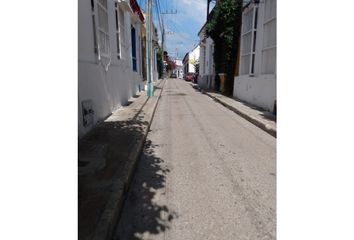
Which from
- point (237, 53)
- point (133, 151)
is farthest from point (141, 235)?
point (237, 53)

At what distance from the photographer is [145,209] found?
335 centimetres

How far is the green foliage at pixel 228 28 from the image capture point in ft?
47.3

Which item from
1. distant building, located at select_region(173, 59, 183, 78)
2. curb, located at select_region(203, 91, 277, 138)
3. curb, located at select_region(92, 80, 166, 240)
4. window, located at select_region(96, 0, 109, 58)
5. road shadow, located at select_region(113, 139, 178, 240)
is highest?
distant building, located at select_region(173, 59, 183, 78)

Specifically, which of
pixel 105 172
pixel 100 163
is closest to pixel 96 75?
pixel 100 163

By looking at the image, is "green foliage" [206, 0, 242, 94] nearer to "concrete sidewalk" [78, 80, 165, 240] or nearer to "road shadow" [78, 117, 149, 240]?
"road shadow" [78, 117, 149, 240]

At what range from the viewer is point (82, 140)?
18.5 feet

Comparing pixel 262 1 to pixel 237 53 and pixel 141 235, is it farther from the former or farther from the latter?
pixel 141 235

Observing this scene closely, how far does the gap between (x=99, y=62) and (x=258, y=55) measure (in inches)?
263

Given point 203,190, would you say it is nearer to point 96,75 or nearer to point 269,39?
point 96,75

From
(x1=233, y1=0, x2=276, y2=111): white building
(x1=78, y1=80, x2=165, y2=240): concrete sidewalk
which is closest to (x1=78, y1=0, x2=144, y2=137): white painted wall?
(x1=78, y1=80, x2=165, y2=240): concrete sidewalk

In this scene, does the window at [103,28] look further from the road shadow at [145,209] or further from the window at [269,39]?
the window at [269,39]

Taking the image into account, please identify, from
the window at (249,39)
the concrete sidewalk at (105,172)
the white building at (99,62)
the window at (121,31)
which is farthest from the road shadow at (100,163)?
the window at (249,39)

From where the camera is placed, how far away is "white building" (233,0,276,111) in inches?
388

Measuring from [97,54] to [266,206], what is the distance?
5765mm
